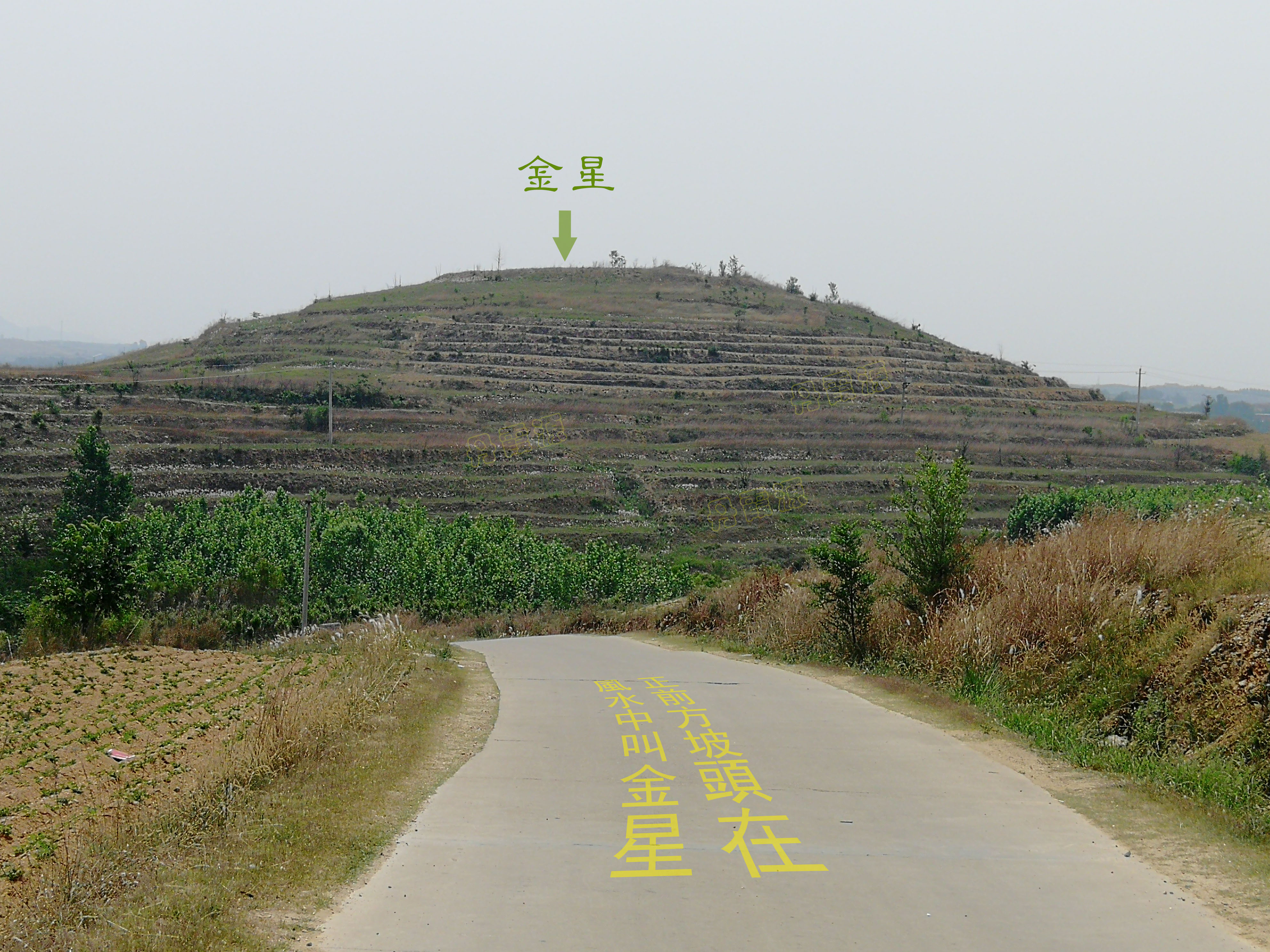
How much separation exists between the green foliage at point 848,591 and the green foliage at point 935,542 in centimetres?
67

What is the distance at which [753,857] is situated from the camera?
20.9ft

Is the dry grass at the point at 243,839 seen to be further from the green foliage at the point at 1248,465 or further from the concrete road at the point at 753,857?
the green foliage at the point at 1248,465

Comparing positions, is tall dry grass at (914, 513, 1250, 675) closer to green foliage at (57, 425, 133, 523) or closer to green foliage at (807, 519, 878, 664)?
green foliage at (807, 519, 878, 664)

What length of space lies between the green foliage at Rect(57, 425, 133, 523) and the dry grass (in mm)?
34843

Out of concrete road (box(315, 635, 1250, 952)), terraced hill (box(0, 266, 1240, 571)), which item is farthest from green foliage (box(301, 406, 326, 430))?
concrete road (box(315, 635, 1250, 952))

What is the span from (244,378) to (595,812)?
216ft

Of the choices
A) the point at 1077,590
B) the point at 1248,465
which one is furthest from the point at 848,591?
the point at 1248,465

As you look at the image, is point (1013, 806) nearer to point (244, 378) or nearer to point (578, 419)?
point (578, 419)

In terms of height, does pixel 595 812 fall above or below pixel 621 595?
above

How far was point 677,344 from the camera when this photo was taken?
81.6 meters

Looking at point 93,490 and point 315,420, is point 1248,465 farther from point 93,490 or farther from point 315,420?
point 93,490

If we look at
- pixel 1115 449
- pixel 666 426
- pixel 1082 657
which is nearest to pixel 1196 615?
pixel 1082 657

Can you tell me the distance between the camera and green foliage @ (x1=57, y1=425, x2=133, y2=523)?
40938 mm

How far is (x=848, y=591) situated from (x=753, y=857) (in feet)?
31.6
